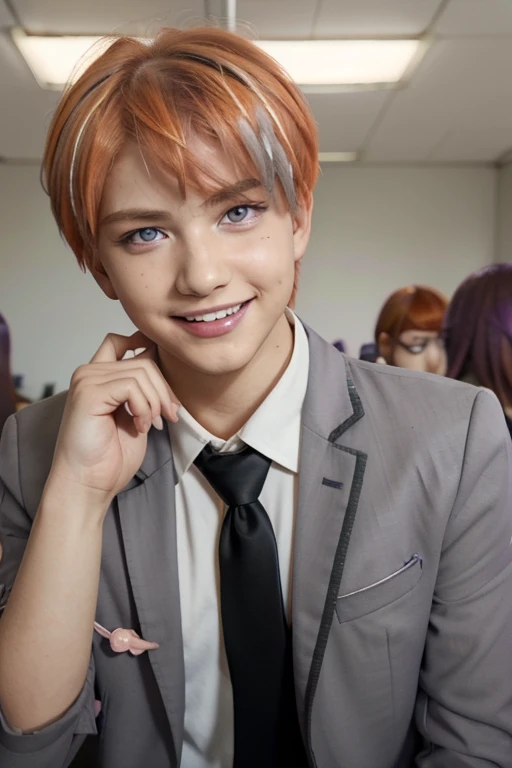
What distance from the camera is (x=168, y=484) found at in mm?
708

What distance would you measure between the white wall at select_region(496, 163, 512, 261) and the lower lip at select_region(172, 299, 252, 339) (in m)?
1.55

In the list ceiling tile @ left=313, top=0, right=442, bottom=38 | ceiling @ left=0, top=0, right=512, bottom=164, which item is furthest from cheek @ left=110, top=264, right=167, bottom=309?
ceiling tile @ left=313, top=0, right=442, bottom=38

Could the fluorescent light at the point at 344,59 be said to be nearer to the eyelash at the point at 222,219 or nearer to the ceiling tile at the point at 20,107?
the ceiling tile at the point at 20,107

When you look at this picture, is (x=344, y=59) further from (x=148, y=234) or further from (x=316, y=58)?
(x=148, y=234)

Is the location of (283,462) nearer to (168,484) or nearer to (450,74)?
(168,484)

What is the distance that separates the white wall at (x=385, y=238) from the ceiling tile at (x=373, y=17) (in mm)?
483

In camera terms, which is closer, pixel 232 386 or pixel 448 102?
pixel 232 386

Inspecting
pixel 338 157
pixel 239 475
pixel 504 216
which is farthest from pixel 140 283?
pixel 504 216

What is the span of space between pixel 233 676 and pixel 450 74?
1.59m

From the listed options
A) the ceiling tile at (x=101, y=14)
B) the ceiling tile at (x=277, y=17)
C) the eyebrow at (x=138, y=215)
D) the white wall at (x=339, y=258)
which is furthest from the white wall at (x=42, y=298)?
the eyebrow at (x=138, y=215)

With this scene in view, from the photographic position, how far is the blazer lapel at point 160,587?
2.21 ft

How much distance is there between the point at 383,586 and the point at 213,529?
0.24 metres

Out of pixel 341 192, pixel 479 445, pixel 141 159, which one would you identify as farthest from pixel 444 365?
pixel 141 159

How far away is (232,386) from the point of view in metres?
0.71
